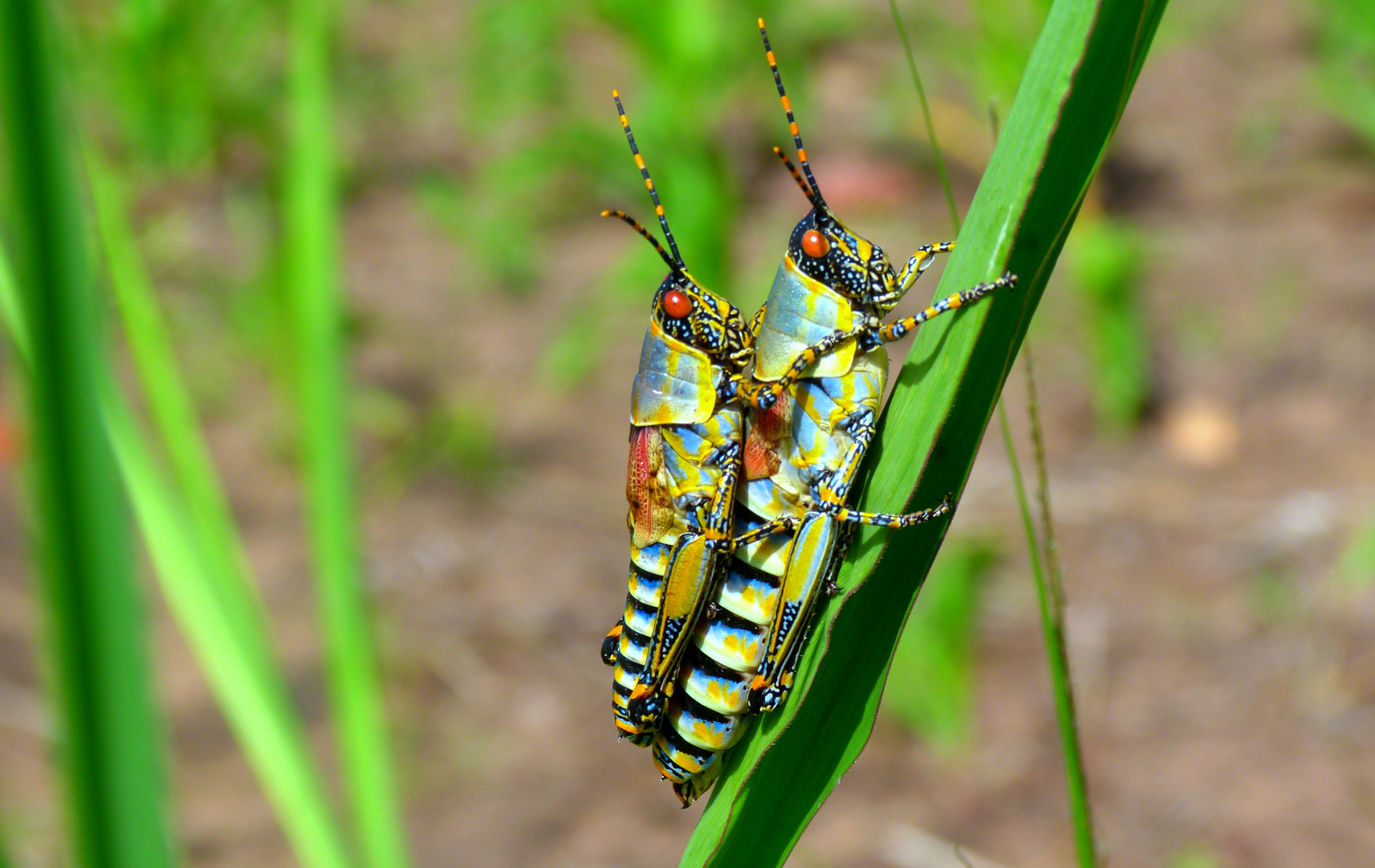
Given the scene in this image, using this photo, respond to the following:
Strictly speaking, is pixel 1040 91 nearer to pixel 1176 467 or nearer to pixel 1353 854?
pixel 1353 854

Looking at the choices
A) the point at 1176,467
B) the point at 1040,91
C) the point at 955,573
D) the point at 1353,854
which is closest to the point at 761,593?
the point at 1040,91

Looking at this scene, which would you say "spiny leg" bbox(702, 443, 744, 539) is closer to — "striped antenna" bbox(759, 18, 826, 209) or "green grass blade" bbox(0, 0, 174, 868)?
"striped antenna" bbox(759, 18, 826, 209)

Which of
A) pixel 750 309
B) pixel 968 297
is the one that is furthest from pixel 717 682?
pixel 750 309

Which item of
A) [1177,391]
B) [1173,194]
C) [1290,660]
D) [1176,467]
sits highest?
[1173,194]

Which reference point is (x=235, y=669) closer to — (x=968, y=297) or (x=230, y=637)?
(x=230, y=637)

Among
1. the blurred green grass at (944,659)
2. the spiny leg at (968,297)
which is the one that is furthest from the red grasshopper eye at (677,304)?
the blurred green grass at (944,659)

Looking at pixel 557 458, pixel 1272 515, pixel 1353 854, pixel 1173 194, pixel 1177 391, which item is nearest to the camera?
pixel 1353 854

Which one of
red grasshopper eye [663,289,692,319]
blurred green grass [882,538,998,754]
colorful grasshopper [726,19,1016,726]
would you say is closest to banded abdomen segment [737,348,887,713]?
colorful grasshopper [726,19,1016,726]

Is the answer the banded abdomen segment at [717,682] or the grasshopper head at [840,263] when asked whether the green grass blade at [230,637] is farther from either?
the grasshopper head at [840,263]
